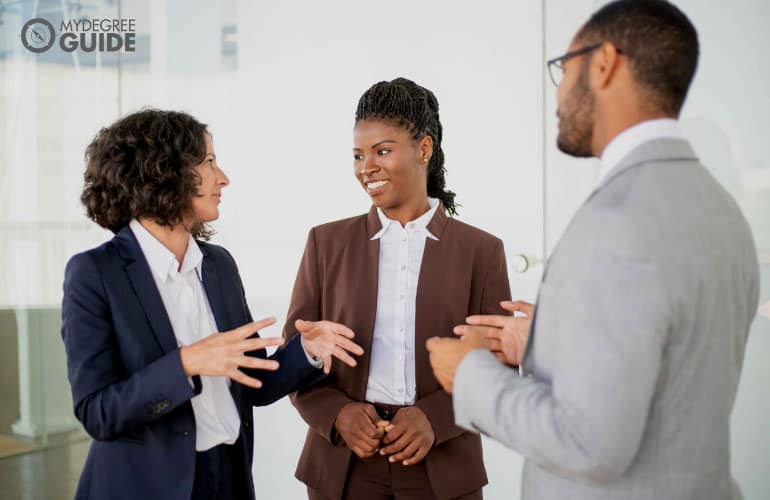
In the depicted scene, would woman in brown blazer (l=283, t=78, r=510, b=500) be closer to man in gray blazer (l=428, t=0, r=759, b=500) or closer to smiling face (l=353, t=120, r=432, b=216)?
smiling face (l=353, t=120, r=432, b=216)

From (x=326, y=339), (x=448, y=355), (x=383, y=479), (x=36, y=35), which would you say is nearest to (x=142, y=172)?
(x=326, y=339)

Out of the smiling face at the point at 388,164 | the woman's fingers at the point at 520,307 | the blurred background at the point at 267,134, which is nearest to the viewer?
the woman's fingers at the point at 520,307

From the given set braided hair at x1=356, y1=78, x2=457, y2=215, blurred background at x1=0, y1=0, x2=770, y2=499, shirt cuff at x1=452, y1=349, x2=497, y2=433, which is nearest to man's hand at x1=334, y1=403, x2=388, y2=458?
shirt cuff at x1=452, y1=349, x2=497, y2=433

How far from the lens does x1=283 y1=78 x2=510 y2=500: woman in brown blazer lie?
6.72 feet

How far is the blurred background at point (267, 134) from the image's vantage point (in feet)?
10.4

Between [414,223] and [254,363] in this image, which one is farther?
[414,223]

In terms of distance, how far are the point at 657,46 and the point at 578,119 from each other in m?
0.17

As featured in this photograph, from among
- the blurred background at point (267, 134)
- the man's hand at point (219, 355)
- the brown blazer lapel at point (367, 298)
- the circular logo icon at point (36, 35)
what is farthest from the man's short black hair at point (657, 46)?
the circular logo icon at point (36, 35)

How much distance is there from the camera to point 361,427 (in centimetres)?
198

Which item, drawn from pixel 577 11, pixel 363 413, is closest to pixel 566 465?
pixel 363 413

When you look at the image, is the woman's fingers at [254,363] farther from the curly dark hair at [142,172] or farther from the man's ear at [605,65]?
the man's ear at [605,65]

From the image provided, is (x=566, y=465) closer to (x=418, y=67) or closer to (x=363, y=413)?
(x=363, y=413)

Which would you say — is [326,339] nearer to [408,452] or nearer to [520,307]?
[408,452]

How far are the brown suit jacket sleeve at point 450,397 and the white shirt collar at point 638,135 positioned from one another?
92 cm
